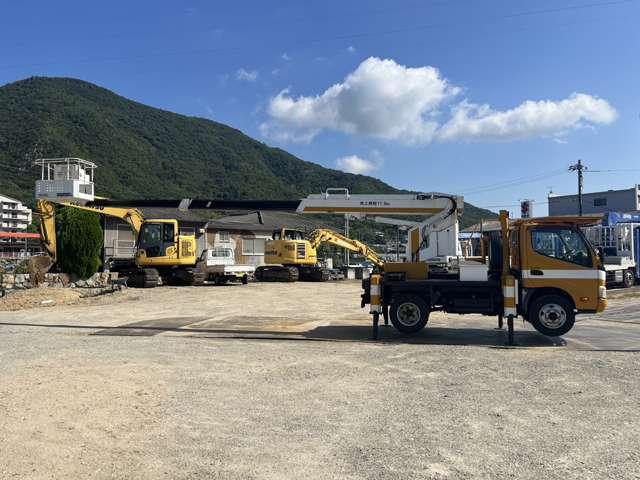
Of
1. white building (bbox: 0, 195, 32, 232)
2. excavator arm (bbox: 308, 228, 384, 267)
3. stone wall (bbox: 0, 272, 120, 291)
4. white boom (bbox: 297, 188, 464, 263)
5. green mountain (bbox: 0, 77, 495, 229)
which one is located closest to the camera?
white boom (bbox: 297, 188, 464, 263)

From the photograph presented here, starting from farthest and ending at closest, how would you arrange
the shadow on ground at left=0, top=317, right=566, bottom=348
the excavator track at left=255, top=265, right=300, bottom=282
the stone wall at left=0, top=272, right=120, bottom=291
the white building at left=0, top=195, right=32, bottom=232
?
the white building at left=0, top=195, right=32, bottom=232 → the excavator track at left=255, top=265, right=300, bottom=282 → the stone wall at left=0, top=272, right=120, bottom=291 → the shadow on ground at left=0, top=317, right=566, bottom=348

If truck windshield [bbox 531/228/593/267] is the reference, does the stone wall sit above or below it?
below

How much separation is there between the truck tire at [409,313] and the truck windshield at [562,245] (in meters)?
2.68

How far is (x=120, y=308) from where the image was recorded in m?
19.0

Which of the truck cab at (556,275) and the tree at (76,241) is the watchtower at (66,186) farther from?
the truck cab at (556,275)

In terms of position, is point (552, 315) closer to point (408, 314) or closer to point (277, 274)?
point (408, 314)

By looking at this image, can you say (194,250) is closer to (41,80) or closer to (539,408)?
(539,408)

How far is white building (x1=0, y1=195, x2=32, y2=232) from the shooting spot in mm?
93619

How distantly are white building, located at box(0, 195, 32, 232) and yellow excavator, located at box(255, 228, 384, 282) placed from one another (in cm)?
7261

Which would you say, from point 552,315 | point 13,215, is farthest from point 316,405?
point 13,215

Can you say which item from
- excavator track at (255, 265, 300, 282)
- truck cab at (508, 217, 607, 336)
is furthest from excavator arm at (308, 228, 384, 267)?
truck cab at (508, 217, 607, 336)

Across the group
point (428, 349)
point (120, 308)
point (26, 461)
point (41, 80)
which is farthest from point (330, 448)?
point (41, 80)

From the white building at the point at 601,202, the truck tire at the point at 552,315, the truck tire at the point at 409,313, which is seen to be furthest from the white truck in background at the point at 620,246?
the white building at the point at 601,202

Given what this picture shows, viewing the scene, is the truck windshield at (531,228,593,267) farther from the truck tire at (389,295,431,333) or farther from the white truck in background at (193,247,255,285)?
the white truck in background at (193,247,255,285)
